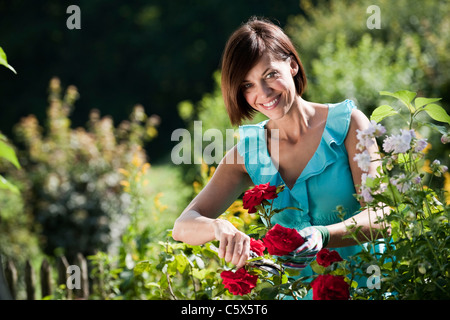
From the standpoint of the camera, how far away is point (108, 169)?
4699 millimetres

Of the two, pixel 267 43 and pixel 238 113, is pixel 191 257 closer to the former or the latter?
pixel 238 113

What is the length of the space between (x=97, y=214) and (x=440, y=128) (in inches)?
152

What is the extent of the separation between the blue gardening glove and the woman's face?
465 mm

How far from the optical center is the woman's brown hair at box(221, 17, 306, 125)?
5.31 feet

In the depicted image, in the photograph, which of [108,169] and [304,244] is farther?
[108,169]

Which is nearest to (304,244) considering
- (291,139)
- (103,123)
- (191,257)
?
(291,139)

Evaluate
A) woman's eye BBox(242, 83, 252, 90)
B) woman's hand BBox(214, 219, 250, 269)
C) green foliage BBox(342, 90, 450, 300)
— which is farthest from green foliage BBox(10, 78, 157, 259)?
green foliage BBox(342, 90, 450, 300)

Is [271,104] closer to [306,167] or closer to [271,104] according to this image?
[271,104]

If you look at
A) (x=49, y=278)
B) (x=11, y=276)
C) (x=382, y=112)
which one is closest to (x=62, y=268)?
(x=49, y=278)

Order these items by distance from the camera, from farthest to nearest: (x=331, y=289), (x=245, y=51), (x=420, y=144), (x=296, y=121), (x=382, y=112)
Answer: (x=296, y=121) < (x=245, y=51) < (x=382, y=112) < (x=420, y=144) < (x=331, y=289)

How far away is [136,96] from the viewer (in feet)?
48.5

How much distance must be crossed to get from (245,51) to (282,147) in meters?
→ 0.36
